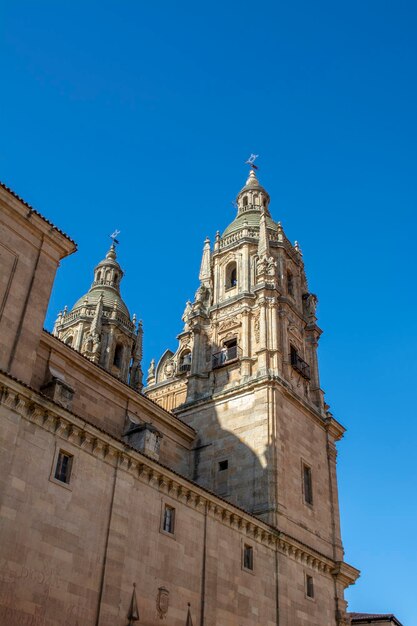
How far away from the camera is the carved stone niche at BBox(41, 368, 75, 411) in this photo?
2586 centimetres

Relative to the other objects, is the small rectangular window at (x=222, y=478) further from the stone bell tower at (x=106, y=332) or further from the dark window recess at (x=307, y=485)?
the stone bell tower at (x=106, y=332)

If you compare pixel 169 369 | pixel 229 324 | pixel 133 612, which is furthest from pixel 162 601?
pixel 169 369

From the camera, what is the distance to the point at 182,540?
81.6 ft

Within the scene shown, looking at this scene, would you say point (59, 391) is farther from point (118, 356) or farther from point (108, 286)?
point (108, 286)

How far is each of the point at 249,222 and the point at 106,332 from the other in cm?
1458

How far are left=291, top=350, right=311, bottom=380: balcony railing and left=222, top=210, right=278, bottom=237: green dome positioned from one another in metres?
9.28

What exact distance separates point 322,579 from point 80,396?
14068mm

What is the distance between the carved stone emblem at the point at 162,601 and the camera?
74.7 feet

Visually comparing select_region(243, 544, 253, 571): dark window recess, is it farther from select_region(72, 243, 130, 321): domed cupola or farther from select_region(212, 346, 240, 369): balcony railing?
select_region(72, 243, 130, 321): domed cupola

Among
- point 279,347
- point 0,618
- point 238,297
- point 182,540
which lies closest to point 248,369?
point 279,347

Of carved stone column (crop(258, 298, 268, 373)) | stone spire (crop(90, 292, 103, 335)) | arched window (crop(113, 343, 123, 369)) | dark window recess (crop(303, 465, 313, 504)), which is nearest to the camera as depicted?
dark window recess (crop(303, 465, 313, 504))

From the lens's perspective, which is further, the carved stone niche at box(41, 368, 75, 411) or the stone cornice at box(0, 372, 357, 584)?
the carved stone niche at box(41, 368, 75, 411)

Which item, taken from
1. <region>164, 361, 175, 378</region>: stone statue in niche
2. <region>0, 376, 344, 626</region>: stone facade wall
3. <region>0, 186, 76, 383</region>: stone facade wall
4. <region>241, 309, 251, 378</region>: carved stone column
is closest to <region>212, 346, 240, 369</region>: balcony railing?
<region>241, 309, 251, 378</region>: carved stone column

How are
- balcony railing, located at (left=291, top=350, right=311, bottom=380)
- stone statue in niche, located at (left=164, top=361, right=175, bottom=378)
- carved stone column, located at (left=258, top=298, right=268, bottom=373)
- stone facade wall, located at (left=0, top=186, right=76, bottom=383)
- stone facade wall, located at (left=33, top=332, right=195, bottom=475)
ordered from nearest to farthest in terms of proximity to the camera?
stone facade wall, located at (left=0, top=186, right=76, bottom=383)
stone facade wall, located at (left=33, top=332, right=195, bottom=475)
carved stone column, located at (left=258, top=298, right=268, bottom=373)
balcony railing, located at (left=291, top=350, right=311, bottom=380)
stone statue in niche, located at (left=164, top=361, right=175, bottom=378)
